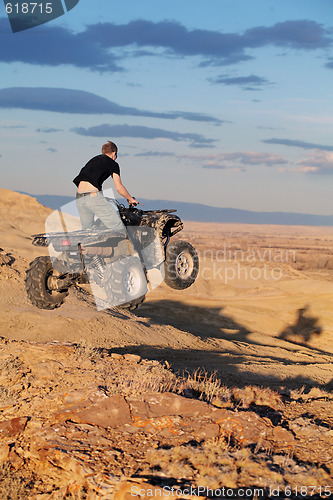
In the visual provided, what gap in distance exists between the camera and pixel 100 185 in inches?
320

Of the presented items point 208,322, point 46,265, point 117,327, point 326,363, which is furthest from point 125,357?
point 208,322

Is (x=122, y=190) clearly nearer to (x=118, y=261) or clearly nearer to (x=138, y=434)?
(x=118, y=261)

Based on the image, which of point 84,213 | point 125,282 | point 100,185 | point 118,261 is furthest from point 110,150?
point 125,282

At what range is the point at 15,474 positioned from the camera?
24.8 feet

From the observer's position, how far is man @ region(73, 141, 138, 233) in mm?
8008

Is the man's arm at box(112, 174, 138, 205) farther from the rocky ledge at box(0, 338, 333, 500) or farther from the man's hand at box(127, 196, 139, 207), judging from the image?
the rocky ledge at box(0, 338, 333, 500)

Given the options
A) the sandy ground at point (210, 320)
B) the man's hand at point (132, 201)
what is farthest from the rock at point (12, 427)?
the sandy ground at point (210, 320)

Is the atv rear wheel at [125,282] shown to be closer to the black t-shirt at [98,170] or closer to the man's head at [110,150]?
the black t-shirt at [98,170]

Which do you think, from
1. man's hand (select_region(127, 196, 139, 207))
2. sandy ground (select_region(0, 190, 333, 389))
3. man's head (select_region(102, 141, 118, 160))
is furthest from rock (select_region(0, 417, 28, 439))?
sandy ground (select_region(0, 190, 333, 389))

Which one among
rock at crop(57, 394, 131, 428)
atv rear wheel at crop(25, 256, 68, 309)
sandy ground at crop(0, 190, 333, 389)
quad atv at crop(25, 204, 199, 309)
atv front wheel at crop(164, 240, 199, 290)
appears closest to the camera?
rock at crop(57, 394, 131, 428)

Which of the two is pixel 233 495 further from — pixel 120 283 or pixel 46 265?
pixel 46 265

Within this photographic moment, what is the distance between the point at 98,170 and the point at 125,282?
6.30 ft

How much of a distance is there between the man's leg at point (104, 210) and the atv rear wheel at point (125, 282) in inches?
25.8

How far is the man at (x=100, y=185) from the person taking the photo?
801 centimetres
